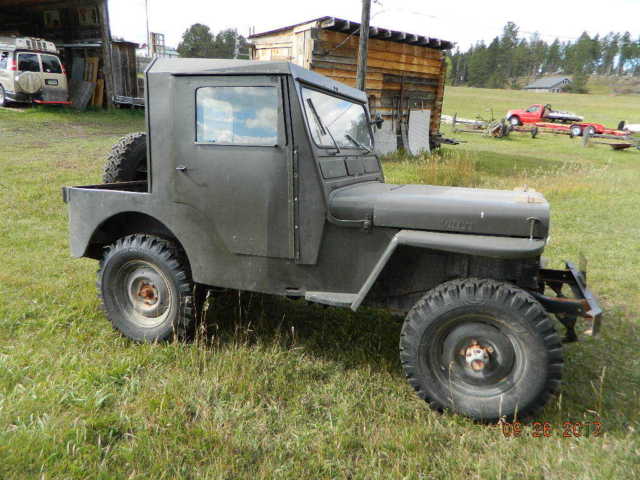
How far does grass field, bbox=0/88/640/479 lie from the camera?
8.30 feet

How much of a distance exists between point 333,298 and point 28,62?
18595 mm

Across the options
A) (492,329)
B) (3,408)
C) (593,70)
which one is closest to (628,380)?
(492,329)

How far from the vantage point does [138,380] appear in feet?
10.6

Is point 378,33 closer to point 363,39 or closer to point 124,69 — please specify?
point 363,39

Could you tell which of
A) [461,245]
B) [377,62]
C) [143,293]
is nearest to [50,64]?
[377,62]

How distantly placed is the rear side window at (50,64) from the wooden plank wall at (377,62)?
9.36 metres

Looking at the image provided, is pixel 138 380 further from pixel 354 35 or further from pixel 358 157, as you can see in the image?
pixel 354 35

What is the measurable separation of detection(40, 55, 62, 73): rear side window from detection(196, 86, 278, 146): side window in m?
17.8

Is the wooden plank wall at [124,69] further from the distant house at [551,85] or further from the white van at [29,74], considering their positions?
the distant house at [551,85]

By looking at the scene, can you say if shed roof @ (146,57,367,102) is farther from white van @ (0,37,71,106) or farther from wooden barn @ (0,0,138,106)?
wooden barn @ (0,0,138,106)

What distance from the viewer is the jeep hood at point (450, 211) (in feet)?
9.46

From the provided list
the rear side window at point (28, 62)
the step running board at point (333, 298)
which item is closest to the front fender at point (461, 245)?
the step running board at point (333, 298)

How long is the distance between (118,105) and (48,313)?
60.5 ft

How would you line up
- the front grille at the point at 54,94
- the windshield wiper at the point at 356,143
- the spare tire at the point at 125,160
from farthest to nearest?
the front grille at the point at 54,94 → the spare tire at the point at 125,160 → the windshield wiper at the point at 356,143
